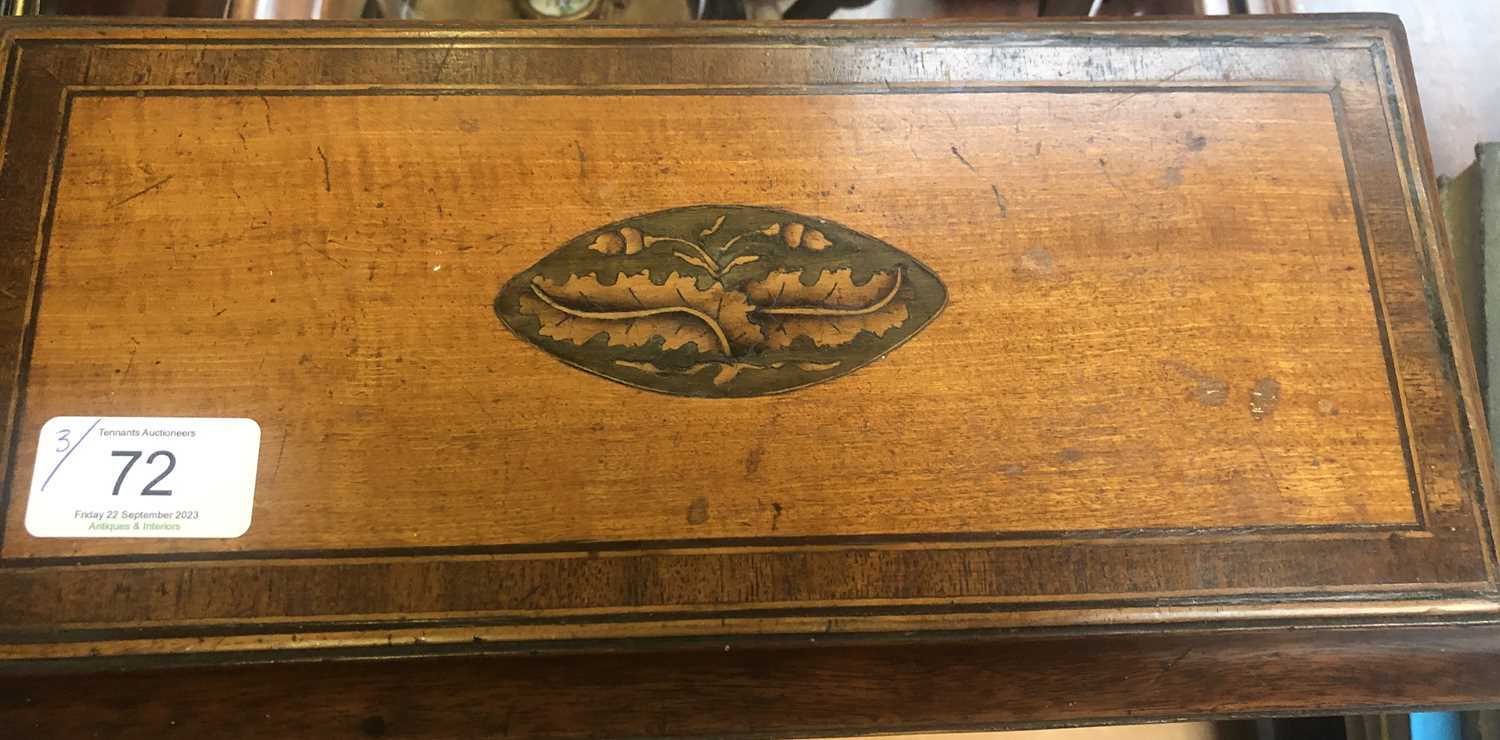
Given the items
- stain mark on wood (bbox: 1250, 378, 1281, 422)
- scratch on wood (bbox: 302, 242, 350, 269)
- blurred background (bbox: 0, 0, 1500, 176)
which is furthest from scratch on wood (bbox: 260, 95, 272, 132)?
stain mark on wood (bbox: 1250, 378, 1281, 422)

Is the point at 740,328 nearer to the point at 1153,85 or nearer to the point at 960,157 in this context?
the point at 960,157

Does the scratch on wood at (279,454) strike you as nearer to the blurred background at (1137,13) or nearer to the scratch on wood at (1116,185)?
the blurred background at (1137,13)

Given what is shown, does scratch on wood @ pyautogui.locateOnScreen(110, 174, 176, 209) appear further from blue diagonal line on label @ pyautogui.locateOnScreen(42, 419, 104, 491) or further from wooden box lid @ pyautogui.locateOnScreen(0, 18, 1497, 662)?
blue diagonal line on label @ pyautogui.locateOnScreen(42, 419, 104, 491)

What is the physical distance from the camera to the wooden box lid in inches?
28.7

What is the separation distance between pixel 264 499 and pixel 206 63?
A: 0.39m

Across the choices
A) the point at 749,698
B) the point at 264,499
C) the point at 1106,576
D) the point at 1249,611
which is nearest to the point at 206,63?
the point at 264,499

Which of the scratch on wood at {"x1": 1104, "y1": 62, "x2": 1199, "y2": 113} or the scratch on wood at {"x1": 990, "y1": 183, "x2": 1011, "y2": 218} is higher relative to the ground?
the scratch on wood at {"x1": 1104, "y1": 62, "x2": 1199, "y2": 113}

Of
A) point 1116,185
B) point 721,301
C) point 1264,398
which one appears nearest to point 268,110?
point 721,301

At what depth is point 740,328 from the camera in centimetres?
79

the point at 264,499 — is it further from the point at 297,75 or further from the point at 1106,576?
the point at 1106,576

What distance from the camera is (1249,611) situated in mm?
735

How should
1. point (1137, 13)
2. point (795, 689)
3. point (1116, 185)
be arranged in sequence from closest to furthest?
point (795, 689)
point (1116, 185)
point (1137, 13)

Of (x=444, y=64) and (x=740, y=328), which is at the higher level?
(x=444, y=64)

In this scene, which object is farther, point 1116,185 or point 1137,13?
point 1137,13
